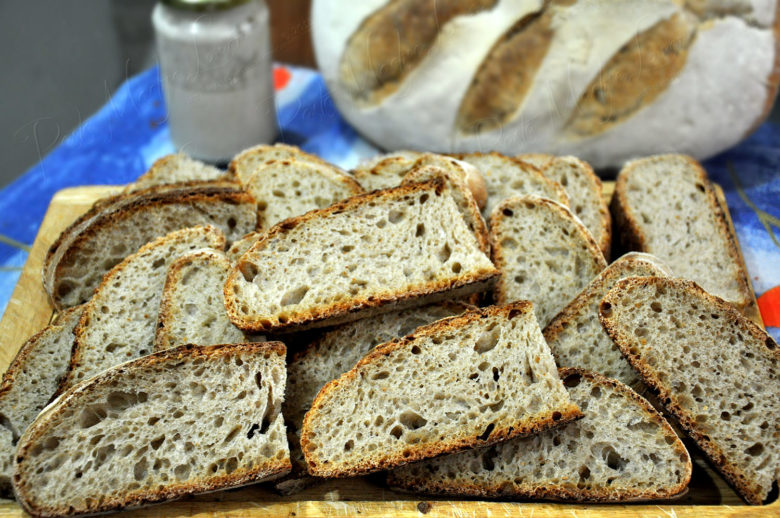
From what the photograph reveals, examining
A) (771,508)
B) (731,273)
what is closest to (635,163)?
(731,273)

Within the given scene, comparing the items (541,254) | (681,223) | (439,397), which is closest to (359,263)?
(439,397)

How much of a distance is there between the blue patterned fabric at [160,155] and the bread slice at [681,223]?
0.43 metres

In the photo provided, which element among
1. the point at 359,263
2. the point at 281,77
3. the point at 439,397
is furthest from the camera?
the point at 281,77

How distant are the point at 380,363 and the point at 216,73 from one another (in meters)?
1.92

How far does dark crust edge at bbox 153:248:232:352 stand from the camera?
6.76 ft

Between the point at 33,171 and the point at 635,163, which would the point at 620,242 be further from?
the point at 33,171

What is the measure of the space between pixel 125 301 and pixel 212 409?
54 cm

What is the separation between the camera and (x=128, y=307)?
85.2 inches

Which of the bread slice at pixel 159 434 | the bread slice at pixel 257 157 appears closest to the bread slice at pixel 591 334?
the bread slice at pixel 159 434

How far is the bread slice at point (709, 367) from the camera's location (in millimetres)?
1913

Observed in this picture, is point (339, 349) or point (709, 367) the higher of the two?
point (709, 367)

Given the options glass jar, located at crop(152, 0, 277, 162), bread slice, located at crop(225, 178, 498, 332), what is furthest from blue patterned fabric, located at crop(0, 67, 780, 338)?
bread slice, located at crop(225, 178, 498, 332)

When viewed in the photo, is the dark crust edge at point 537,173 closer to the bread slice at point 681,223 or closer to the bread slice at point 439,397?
the bread slice at point 681,223

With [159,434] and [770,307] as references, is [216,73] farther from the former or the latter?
[770,307]
